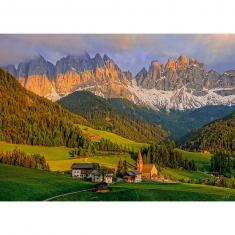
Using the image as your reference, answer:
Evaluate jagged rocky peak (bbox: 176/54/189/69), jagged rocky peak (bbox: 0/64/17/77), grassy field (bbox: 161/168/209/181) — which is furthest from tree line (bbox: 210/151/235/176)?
jagged rocky peak (bbox: 0/64/17/77)

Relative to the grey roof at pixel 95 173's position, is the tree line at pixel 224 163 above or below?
above

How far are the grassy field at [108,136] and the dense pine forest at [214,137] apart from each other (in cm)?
152

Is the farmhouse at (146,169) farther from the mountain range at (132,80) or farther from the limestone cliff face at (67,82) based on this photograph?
the limestone cliff face at (67,82)

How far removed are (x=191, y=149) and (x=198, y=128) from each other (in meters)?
0.90

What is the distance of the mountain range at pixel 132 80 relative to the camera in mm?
16750

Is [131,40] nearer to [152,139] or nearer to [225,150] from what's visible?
[152,139]

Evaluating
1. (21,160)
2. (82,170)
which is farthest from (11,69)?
(82,170)

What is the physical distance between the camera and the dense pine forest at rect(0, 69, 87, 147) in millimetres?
16375

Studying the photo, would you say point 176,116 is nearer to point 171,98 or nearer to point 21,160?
point 171,98

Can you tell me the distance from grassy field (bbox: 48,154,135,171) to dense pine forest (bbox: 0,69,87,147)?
0.69 m

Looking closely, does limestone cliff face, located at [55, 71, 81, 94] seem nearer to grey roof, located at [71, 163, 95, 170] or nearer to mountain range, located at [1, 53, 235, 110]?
mountain range, located at [1, 53, 235, 110]

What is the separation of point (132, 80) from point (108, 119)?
156 cm

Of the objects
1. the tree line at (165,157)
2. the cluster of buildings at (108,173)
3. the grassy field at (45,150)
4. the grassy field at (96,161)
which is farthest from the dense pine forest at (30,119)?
the tree line at (165,157)
